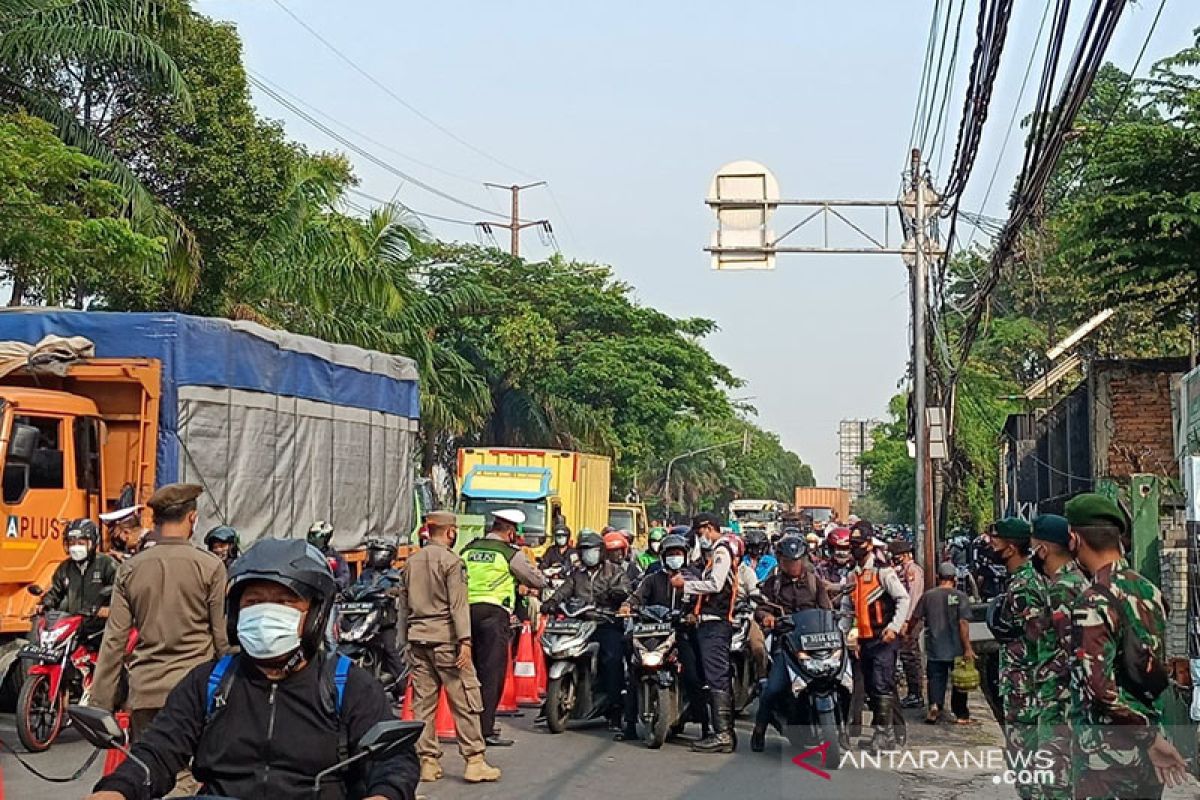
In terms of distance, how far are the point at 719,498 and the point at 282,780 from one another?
294ft

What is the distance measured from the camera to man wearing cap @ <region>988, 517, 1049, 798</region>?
5660 millimetres

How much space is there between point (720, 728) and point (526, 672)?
3543mm

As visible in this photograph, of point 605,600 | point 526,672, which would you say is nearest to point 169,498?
point 605,600

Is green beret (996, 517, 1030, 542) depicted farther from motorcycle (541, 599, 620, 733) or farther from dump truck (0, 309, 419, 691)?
dump truck (0, 309, 419, 691)

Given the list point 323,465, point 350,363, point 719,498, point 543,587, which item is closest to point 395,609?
point 543,587

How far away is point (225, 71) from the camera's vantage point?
2225 cm

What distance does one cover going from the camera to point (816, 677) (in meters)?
9.77

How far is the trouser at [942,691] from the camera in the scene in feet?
41.7

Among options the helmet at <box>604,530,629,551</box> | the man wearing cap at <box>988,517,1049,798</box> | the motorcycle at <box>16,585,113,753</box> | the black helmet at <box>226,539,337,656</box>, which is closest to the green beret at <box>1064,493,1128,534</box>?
the man wearing cap at <box>988,517,1049,798</box>

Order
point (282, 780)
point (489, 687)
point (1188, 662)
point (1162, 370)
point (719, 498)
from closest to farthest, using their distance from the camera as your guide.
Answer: point (282, 780) < point (1188, 662) < point (489, 687) < point (1162, 370) < point (719, 498)

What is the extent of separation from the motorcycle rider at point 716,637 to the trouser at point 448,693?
6.41ft

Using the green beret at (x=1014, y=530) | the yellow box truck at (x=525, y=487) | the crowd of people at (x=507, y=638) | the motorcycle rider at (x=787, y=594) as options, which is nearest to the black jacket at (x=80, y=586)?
the crowd of people at (x=507, y=638)

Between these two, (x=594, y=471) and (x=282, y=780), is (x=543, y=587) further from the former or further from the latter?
(x=594, y=471)

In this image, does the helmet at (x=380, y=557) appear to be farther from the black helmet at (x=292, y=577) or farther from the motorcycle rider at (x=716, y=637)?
the black helmet at (x=292, y=577)
